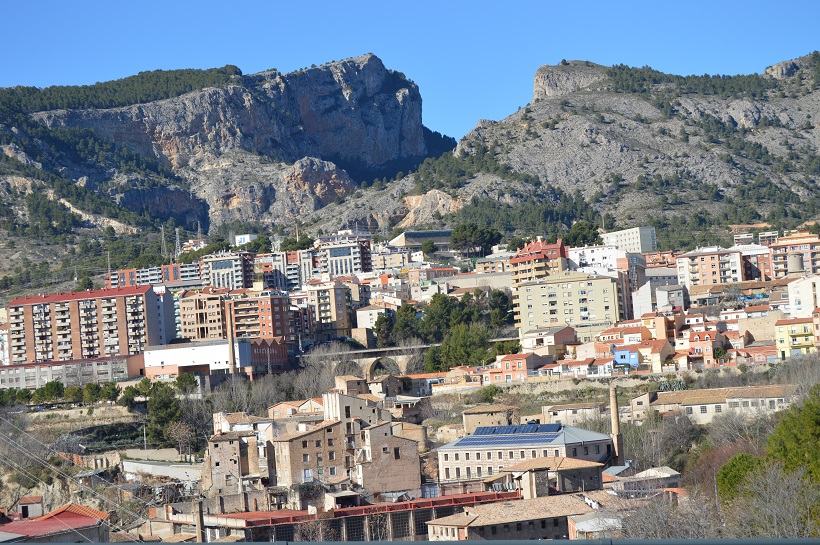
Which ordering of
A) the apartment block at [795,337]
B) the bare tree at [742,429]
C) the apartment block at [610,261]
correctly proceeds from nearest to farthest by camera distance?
the bare tree at [742,429], the apartment block at [795,337], the apartment block at [610,261]

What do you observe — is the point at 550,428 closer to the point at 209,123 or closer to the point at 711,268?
the point at 711,268

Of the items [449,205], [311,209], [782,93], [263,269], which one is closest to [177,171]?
[311,209]

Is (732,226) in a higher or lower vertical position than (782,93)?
lower

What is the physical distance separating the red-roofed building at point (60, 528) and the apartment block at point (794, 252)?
2957 inches

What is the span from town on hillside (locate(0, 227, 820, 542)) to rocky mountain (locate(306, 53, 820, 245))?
16.8 m

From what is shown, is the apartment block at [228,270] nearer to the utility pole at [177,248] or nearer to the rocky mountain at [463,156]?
the utility pole at [177,248]

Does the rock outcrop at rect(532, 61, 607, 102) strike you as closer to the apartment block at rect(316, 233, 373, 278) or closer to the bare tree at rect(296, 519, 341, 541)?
the apartment block at rect(316, 233, 373, 278)

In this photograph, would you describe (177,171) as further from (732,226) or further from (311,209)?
(732,226)

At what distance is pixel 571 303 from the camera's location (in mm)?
89312

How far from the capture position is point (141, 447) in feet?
227

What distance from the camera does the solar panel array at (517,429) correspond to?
54188mm

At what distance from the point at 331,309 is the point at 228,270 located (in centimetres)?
2244

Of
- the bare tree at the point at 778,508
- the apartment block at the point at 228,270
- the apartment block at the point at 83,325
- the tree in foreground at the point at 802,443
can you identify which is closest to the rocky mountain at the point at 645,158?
the apartment block at the point at 228,270

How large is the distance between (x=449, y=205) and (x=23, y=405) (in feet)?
242
